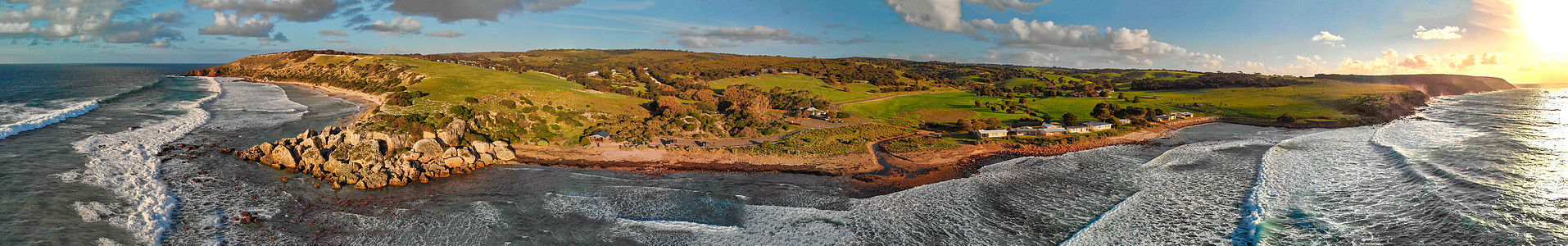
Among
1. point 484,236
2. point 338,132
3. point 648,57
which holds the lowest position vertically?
point 484,236

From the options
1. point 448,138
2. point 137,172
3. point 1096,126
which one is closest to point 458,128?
point 448,138

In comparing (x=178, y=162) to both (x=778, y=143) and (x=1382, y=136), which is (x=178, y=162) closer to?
(x=778, y=143)


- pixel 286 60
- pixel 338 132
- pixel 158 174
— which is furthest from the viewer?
pixel 286 60

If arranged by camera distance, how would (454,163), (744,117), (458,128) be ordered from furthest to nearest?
1. (744,117)
2. (458,128)
3. (454,163)

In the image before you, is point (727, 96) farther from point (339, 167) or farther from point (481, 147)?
point (339, 167)

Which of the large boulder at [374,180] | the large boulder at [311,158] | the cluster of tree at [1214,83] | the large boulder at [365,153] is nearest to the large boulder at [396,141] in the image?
the large boulder at [365,153]

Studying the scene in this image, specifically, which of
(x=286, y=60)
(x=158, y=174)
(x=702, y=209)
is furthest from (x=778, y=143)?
(x=286, y=60)
